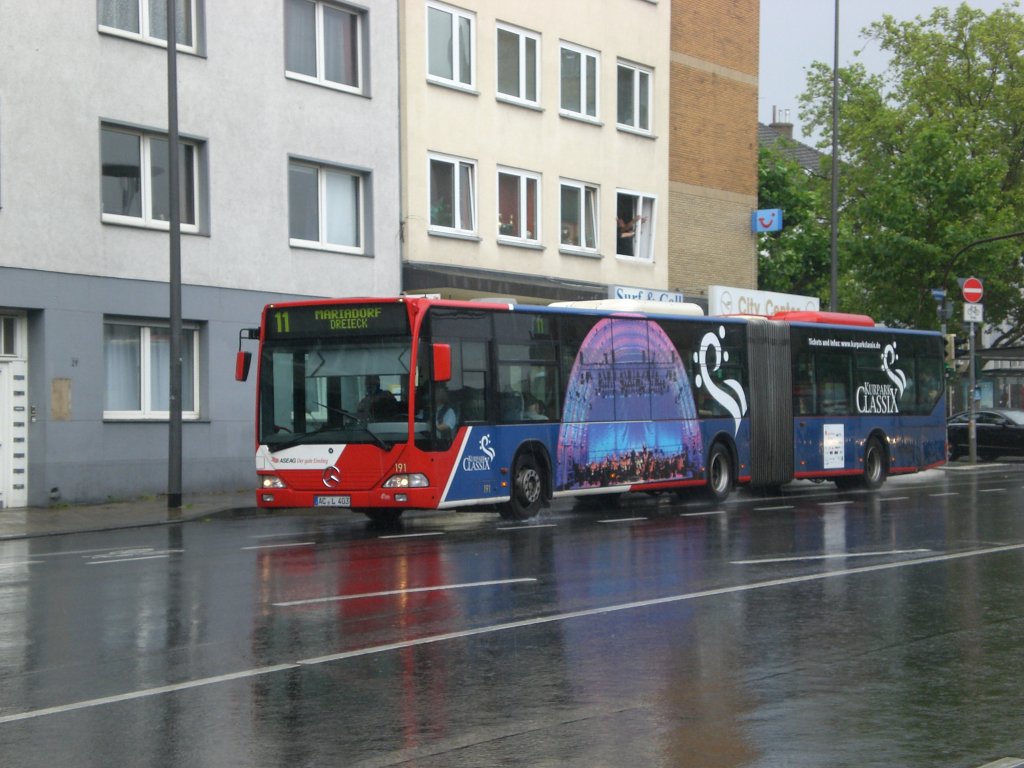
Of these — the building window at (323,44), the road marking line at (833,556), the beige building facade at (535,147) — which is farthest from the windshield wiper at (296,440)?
the beige building facade at (535,147)

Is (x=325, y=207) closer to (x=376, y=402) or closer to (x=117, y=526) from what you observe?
(x=117, y=526)

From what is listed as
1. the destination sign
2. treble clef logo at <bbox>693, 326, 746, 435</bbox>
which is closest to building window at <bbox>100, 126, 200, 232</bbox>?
the destination sign

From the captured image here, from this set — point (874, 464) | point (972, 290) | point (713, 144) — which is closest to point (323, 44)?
point (874, 464)

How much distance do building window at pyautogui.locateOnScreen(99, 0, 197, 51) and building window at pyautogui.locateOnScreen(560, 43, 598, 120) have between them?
Answer: 1093 centimetres

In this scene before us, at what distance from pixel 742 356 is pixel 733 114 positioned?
16581 mm

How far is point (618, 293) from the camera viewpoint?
115ft

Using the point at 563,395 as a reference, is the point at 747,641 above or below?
below

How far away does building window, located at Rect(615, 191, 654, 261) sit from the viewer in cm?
3684

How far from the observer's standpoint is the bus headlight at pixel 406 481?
60.4 ft

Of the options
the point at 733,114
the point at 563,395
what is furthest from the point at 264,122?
the point at 733,114

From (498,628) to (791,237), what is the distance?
173ft

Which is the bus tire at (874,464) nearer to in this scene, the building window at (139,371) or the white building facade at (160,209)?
the white building facade at (160,209)

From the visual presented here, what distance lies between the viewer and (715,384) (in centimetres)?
2498

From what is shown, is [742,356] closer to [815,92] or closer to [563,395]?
[563,395]
